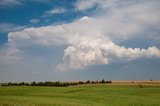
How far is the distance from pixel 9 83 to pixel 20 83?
558 cm

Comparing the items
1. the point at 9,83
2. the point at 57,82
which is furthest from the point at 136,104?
the point at 9,83

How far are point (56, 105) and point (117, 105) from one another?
30.9 ft

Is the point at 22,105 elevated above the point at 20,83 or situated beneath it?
situated beneath

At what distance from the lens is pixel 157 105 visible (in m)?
40.3

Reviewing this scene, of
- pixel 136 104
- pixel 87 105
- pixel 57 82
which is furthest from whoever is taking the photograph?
pixel 57 82

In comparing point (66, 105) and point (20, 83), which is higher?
point (20, 83)

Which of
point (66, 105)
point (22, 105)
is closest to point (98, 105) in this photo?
point (66, 105)

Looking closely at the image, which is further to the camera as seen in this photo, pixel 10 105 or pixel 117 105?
pixel 117 105

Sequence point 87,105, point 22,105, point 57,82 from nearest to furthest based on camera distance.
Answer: point 22,105 < point 87,105 < point 57,82

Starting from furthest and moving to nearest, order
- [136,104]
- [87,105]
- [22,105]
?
[136,104] → [87,105] → [22,105]

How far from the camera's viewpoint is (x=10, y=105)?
36.0 m

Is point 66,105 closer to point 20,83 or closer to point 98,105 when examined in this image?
point 98,105

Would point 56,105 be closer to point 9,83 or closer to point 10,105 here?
point 10,105

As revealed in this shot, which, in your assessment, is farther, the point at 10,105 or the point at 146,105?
the point at 146,105
